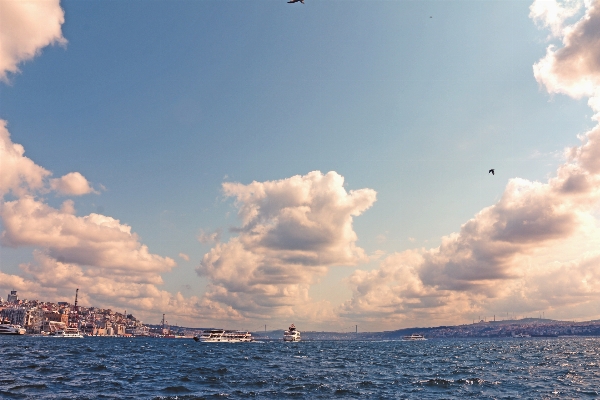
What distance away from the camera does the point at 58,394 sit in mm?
38312

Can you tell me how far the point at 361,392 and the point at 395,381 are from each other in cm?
1187

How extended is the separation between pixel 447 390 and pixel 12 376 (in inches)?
1978

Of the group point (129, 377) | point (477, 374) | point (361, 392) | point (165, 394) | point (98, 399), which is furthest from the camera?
point (477, 374)

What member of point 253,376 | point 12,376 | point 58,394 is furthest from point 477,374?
point 12,376

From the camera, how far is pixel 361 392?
43.2m

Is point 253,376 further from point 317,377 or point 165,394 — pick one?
point 165,394

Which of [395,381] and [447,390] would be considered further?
[395,381]

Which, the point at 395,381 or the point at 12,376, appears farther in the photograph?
the point at 395,381

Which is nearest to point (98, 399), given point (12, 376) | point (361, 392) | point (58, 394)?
point (58, 394)

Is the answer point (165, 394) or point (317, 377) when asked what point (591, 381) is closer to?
point (317, 377)

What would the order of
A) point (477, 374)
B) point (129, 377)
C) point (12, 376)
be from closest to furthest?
point (12, 376) < point (129, 377) < point (477, 374)

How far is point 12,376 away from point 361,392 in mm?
40600

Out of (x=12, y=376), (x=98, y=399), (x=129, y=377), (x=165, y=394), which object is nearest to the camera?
(x=98, y=399)

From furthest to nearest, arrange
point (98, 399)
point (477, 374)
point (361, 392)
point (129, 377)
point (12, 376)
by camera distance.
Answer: point (477, 374)
point (129, 377)
point (12, 376)
point (361, 392)
point (98, 399)
